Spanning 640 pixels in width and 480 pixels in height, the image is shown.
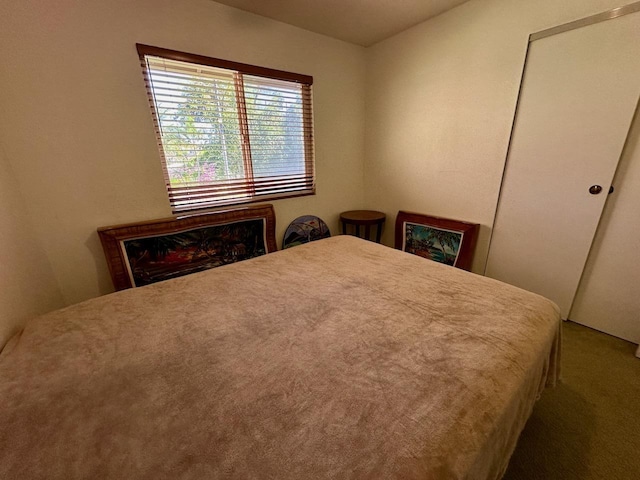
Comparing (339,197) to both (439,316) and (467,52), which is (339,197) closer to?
(467,52)

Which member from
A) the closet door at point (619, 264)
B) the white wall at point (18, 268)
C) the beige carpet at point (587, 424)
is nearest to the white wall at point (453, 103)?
Result: the closet door at point (619, 264)

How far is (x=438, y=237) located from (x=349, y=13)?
2.03m

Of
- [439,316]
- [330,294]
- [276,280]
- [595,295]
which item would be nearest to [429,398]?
[439,316]

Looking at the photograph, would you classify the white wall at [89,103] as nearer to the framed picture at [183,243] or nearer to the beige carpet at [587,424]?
the framed picture at [183,243]

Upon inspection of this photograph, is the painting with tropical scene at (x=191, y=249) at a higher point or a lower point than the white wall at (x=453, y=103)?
lower

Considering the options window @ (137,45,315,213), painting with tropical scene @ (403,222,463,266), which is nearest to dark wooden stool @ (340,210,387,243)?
painting with tropical scene @ (403,222,463,266)

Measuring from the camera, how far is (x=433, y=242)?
8.22 feet

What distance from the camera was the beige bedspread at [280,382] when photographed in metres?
0.59

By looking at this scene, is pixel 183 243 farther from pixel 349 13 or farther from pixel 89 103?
pixel 349 13

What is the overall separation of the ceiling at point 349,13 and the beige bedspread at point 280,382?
2036 millimetres

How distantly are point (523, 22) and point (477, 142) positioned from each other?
0.77 meters

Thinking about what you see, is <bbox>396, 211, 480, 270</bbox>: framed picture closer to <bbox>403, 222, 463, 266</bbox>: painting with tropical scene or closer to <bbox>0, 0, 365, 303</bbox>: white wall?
<bbox>403, 222, 463, 266</bbox>: painting with tropical scene

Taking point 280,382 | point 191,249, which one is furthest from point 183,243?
point 280,382

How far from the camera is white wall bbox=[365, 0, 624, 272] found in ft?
5.89
